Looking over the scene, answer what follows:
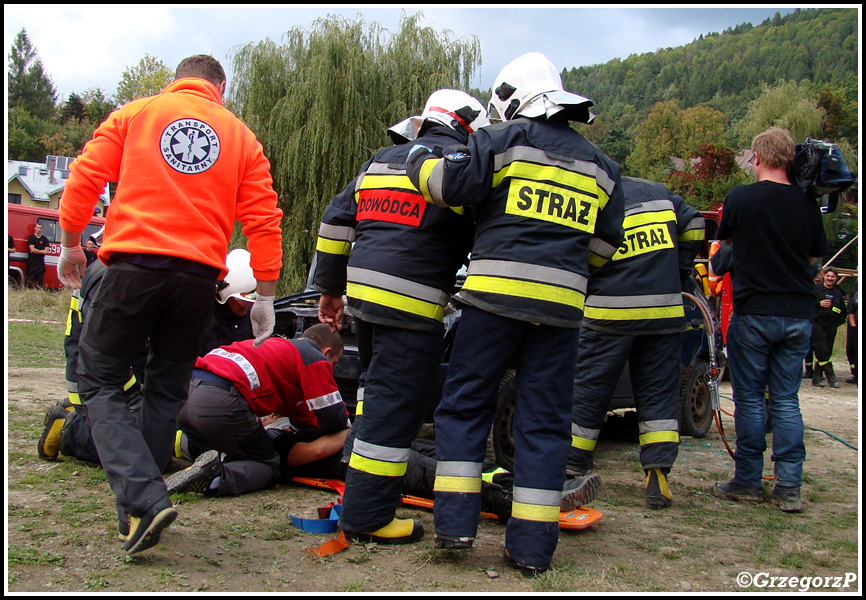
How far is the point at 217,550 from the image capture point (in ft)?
9.41

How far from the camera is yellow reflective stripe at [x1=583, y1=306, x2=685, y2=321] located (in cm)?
411

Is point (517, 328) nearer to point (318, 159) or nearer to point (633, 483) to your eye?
point (633, 483)

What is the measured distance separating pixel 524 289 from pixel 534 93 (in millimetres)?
924

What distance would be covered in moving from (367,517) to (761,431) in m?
2.50

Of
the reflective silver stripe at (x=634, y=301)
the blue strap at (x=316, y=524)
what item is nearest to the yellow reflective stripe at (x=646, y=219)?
the reflective silver stripe at (x=634, y=301)

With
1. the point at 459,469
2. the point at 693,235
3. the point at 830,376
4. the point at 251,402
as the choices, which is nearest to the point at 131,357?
the point at 251,402

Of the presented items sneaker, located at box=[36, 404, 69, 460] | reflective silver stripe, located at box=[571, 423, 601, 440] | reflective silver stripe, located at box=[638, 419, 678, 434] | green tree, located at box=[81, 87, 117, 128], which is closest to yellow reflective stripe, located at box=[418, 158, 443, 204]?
reflective silver stripe, located at box=[571, 423, 601, 440]

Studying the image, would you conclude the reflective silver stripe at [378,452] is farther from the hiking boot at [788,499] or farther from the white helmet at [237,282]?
the hiking boot at [788,499]

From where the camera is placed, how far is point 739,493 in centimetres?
420

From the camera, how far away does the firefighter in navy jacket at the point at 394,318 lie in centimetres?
298

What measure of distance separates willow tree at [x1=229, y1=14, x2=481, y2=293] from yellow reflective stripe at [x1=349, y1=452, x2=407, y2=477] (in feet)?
39.0

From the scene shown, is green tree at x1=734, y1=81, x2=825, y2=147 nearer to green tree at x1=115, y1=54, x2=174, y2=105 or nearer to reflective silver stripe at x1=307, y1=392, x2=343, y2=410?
green tree at x1=115, y1=54, x2=174, y2=105

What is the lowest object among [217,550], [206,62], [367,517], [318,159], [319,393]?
[217,550]

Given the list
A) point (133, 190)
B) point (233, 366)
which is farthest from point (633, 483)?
point (133, 190)
